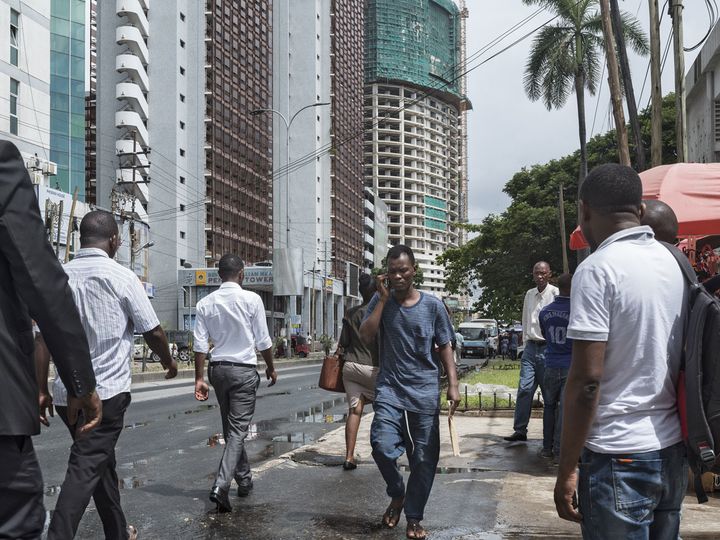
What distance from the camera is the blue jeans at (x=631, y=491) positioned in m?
2.67

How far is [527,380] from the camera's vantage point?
962 centimetres

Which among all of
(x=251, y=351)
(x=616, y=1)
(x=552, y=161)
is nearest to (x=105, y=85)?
(x=552, y=161)

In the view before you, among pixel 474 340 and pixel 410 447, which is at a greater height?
pixel 474 340

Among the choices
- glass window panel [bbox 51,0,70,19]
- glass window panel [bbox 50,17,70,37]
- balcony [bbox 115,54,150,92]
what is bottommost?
glass window panel [bbox 50,17,70,37]

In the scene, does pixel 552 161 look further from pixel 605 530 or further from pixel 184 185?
pixel 605 530

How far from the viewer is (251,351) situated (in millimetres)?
6715

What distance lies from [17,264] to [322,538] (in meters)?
3.37

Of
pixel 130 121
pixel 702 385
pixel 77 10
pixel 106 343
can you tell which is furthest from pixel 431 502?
pixel 130 121

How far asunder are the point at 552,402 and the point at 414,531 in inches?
152

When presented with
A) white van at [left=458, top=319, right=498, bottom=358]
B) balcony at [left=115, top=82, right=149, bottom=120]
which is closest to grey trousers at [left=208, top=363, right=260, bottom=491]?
white van at [left=458, top=319, right=498, bottom=358]

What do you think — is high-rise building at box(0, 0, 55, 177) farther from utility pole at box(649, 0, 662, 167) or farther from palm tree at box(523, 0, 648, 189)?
utility pole at box(649, 0, 662, 167)

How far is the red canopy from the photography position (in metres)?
6.61

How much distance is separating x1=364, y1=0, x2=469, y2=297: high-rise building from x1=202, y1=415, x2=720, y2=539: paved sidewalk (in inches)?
5719

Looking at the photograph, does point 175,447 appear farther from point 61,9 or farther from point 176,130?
point 176,130
